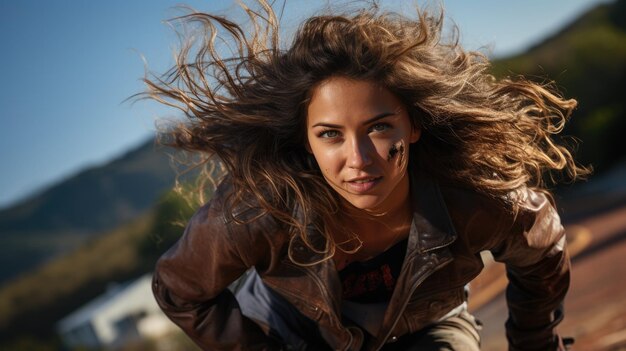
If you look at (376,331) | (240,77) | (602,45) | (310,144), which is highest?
(240,77)

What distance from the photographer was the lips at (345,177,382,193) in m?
2.62

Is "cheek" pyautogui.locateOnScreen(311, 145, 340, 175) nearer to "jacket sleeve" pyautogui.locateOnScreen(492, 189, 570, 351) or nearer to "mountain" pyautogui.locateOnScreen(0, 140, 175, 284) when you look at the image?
"jacket sleeve" pyautogui.locateOnScreen(492, 189, 570, 351)

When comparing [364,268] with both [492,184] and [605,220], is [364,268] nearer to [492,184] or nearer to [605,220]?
[492,184]

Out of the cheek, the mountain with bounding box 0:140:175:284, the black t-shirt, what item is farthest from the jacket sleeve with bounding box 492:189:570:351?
the mountain with bounding box 0:140:175:284

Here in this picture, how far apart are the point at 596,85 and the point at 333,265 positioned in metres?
24.2

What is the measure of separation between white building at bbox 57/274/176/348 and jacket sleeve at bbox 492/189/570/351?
26217 mm

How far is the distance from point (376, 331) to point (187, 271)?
0.78m

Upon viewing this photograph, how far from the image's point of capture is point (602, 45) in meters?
27.3

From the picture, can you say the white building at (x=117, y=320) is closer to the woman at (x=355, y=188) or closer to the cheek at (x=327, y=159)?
the woman at (x=355, y=188)

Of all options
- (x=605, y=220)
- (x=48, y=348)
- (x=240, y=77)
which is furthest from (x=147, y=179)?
(x=240, y=77)

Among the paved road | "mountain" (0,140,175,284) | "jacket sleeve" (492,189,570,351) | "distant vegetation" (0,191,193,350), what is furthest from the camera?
"mountain" (0,140,175,284)

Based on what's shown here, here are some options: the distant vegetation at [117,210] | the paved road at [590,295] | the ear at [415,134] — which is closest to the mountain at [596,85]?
the distant vegetation at [117,210]

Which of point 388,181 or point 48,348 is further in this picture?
point 48,348

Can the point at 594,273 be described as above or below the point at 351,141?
below
